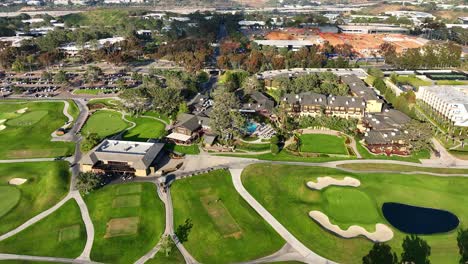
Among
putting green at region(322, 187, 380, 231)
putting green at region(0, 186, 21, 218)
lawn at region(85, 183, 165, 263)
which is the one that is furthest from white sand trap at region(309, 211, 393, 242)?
putting green at region(0, 186, 21, 218)

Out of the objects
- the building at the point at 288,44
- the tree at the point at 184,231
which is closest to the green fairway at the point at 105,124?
the tree at the point at 184,231

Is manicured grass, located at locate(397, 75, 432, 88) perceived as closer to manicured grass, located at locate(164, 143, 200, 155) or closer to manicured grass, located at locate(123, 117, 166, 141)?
manicured grass, located at locate(164, 143, 200, 155)

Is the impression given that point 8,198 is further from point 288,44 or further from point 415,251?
point 288,44

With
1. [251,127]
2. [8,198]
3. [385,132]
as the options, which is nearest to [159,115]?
[251,127]

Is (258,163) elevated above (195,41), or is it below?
below

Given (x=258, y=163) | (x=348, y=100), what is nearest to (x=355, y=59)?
(x=348, y=100)

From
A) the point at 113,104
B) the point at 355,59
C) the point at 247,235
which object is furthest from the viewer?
the point at 355,59

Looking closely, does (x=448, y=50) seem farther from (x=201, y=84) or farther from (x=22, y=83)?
(x=22, y=83)
